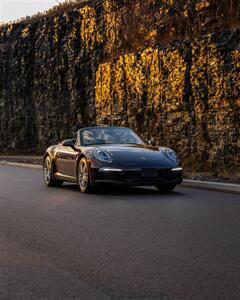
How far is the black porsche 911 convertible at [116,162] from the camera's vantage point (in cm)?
1337

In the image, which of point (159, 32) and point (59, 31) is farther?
point (59, 31)

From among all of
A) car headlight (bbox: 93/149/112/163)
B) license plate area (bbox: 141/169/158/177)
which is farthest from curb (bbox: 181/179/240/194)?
car headlight (bbox: 93/149/112/163)

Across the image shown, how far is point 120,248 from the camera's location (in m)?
7.16

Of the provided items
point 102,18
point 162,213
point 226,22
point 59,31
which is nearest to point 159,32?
point 226,22

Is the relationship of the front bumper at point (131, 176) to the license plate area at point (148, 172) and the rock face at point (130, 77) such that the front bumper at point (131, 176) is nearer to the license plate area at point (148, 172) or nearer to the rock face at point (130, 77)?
the license plate area at point (148, 172)

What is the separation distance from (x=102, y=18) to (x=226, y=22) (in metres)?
12.7

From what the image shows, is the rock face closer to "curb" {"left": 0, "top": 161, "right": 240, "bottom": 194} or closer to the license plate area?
"curb" {"left": 0, "top": 161, "right": 240, "bottom": 194}

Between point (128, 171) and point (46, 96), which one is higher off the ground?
point (46, 96)

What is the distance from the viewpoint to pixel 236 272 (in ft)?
19.2

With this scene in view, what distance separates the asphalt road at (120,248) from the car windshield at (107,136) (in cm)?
250

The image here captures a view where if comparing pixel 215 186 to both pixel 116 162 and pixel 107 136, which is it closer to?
pixel 116 162

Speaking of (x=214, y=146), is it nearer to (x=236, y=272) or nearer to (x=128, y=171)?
(x=128, y=171)

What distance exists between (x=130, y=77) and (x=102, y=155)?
13.8 metres

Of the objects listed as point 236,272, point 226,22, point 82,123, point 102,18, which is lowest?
point 236,272
